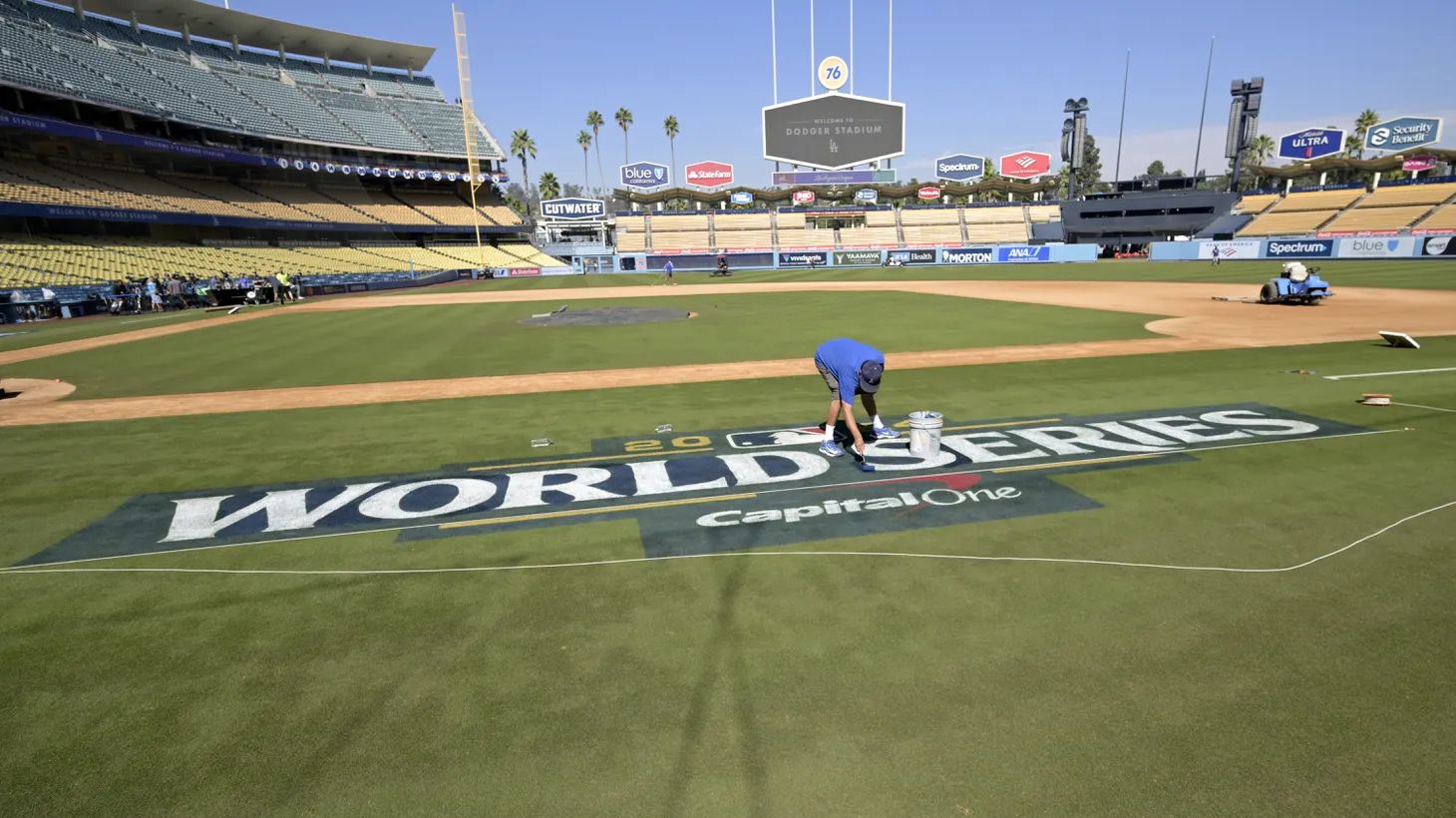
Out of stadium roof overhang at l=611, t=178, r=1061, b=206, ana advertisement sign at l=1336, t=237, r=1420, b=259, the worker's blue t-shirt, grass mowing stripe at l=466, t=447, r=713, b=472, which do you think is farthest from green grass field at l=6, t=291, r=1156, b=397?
stadium roof overhang at l=611, t=178, r=1061, b=206

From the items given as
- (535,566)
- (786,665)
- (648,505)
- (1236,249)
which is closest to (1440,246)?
(1236,249)

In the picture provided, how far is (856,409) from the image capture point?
11266 millimetres

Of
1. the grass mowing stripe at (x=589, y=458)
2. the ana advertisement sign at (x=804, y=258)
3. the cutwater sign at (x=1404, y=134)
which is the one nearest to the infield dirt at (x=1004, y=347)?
the grass mowing stripe at (x=589, y=458)

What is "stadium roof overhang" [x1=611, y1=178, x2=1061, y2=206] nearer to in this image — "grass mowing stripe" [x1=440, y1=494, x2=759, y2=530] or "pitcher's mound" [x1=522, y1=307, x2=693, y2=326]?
"pitcher's mound" [x1=522, y1=307, x2=693, y2=326]

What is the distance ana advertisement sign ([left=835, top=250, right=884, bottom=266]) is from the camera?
6769cm

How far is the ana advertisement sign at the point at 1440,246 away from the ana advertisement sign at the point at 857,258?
134ft

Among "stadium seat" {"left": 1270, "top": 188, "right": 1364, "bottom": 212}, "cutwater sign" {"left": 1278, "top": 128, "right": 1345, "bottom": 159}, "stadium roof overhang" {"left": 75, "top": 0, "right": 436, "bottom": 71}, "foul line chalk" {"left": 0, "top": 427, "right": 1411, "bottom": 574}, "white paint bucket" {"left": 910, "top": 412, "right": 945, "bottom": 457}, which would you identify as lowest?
"foul line chalk" {"left": 0, "top": 427, "right": 1411, "bottom": 574}

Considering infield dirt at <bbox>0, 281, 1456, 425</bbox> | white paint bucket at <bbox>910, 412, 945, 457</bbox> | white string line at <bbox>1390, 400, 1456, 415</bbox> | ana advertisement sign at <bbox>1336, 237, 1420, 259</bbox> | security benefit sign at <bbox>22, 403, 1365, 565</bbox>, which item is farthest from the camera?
ana advertisement sign at <bbox>1336, 237, 1420, 259</bbox>

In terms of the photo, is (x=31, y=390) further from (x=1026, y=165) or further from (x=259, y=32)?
(x=1026, y=165)

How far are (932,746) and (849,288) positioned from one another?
118 ft

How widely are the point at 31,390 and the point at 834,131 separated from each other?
219 ft

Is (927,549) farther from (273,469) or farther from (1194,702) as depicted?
(273,469)

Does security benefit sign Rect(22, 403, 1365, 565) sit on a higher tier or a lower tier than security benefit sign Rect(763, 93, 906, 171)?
lower

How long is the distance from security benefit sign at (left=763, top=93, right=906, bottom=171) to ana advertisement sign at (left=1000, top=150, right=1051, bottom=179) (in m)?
25.0
